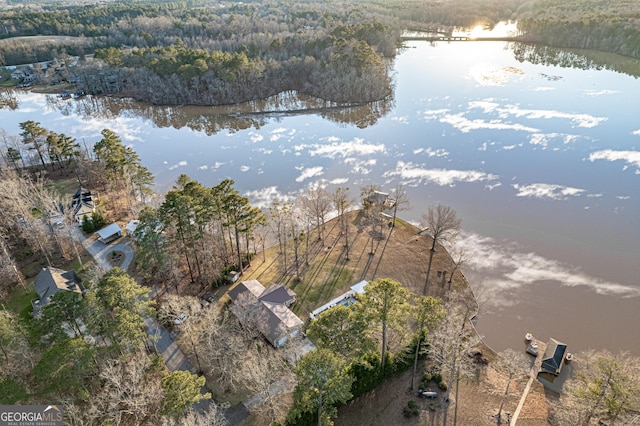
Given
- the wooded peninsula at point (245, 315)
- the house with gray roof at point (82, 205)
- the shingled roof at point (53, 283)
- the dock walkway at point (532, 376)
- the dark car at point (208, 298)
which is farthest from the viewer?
the house with gray roof at point (82, 205)

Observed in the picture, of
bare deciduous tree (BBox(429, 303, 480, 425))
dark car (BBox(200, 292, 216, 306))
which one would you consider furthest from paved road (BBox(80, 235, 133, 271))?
bare deciduous tree (BBox(429, 303, 480, 425))

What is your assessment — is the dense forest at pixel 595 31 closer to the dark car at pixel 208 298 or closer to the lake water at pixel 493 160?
the lake water at pixel 493 160

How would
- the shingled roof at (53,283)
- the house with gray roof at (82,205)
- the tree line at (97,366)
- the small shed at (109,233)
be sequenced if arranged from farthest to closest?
the house with gray roof at (82,205) < the small shed at (109,233) < the shingled roof at (53,283) < the tree line at (97,366)

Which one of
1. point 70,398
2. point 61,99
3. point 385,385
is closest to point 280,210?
point 385,385

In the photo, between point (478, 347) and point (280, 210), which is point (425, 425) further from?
point (280, 210)

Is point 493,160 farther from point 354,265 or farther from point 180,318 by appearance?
point 180,318

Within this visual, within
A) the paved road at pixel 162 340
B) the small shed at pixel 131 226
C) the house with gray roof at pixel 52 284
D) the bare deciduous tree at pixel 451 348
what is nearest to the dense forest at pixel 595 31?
the bare deciduous tree at pixel 451 348

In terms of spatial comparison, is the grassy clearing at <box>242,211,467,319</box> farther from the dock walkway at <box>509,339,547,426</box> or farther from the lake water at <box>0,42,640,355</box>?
the dock walkway at <box>509,339,547,426</box>

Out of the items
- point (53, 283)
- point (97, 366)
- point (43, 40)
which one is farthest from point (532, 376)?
point (43, 40)
